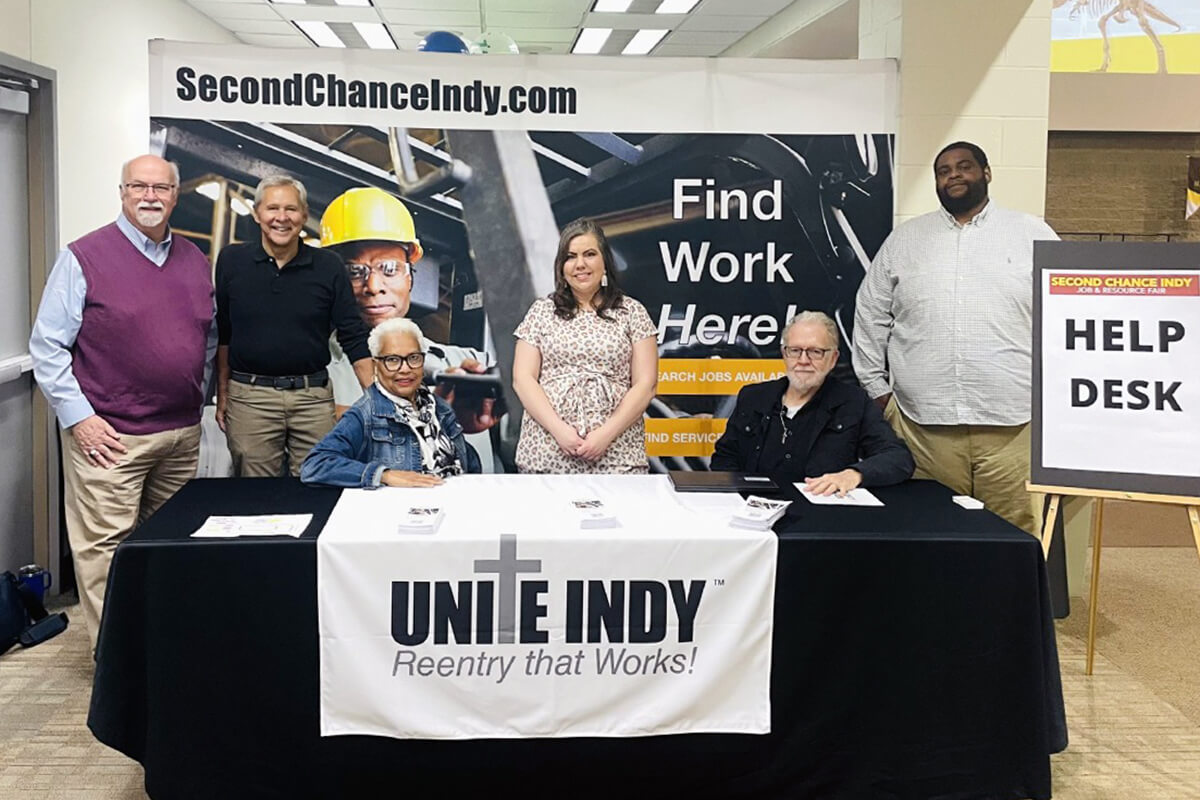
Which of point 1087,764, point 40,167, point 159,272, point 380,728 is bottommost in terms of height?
point 1087,764

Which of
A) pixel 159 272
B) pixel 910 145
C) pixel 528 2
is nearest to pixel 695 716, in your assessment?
pixel 159 272

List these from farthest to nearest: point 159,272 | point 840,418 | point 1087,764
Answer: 1. point 159,272
2. point 840,418
3. point 1087,764

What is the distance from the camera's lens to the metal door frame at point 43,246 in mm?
4020

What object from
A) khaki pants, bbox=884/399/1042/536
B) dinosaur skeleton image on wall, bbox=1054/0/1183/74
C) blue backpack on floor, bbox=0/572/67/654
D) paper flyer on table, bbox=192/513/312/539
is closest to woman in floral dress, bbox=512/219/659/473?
paper flyer on table, bbox=192/513/312/539

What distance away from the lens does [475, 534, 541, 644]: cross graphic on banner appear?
230cm

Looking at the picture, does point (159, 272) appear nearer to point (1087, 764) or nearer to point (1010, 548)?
point (1010, 548)

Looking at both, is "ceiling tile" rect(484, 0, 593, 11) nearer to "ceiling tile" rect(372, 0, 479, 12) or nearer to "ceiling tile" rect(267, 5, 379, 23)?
"ceiling tile" rect(372, 0, 479, 12)

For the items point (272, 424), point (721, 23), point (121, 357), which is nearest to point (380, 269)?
point (272, 424)

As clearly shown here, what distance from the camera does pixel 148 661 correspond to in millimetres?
2293

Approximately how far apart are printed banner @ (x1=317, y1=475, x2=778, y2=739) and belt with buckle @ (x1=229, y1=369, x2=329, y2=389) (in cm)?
118

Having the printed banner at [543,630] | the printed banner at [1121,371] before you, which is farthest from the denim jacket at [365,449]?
the printed banner at [1121,371]

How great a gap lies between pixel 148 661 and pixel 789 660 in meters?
1.33

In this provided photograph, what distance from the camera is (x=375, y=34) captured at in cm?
830

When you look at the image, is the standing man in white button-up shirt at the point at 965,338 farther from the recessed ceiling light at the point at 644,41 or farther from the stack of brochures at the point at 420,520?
the recessed ceiling light at the point at 644,41
